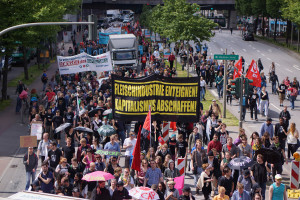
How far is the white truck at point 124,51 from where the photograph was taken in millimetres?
48562

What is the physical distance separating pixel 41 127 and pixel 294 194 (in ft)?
35.4

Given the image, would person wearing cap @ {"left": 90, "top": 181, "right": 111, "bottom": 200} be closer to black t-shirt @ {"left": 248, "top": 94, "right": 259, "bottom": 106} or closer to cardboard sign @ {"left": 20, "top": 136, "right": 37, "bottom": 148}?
cardboard sign @ {"left": 20, "top": 136, "right": 37, "bottom": 148}

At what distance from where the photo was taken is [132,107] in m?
19.4

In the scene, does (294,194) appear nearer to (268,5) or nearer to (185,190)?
(185,190)

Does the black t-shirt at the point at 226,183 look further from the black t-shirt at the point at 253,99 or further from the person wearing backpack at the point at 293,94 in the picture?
the person wearing backpack at the point at 293,94

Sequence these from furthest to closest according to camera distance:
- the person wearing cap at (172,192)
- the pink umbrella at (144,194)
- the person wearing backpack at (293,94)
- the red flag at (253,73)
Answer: the person wearing backpack at (293,94)
the red flag at (253,73)
the person wearing cap at (172,192)
the pink umbrella at (144,194)

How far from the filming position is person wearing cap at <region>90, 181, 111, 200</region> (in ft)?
46.5

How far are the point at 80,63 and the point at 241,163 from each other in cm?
1541

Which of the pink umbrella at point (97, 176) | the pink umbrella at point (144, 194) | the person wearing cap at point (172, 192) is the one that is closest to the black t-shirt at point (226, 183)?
the person wearing cap at point (172, 192)

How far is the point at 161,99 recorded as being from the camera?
19516 millimetres

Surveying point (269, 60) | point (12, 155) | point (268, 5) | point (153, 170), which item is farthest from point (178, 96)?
point (268, 5)

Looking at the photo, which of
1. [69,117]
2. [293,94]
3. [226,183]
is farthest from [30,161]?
[293,94]

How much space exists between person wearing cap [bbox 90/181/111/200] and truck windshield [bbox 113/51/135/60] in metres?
34.8

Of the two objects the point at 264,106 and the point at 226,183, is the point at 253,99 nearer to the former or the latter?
the point at 264,106
